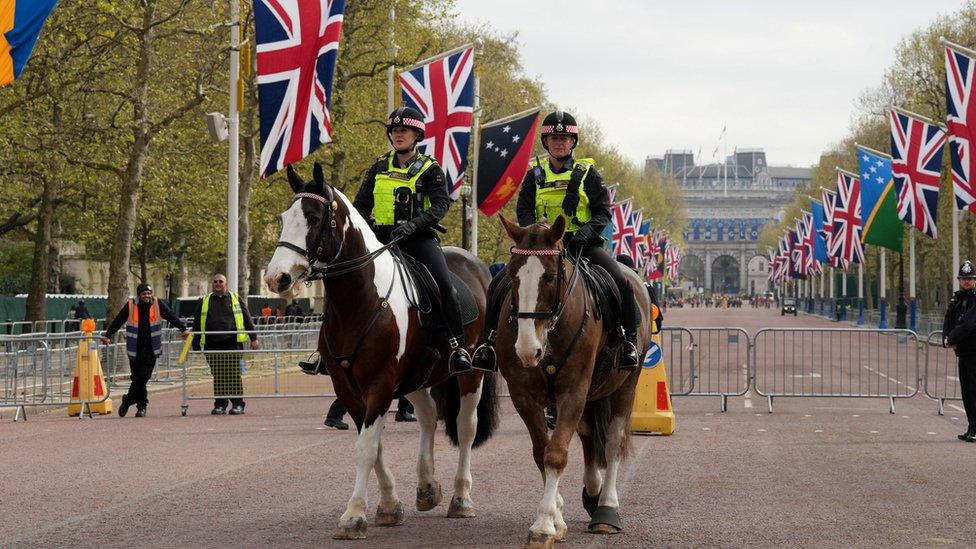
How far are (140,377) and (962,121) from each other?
1625cm

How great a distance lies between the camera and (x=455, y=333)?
32.2 feet

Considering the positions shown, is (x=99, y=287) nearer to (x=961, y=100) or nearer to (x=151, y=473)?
(x=961, y=100)

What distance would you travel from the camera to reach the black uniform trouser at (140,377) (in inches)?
789

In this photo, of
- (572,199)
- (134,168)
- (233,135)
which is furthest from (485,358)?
(134,168)

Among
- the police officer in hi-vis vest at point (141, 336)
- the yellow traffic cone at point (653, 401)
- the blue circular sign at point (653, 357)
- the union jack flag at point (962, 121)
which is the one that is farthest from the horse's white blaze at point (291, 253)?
the union jack flag at point (962, 121)

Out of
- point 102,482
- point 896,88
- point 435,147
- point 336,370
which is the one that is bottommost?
point 102,482

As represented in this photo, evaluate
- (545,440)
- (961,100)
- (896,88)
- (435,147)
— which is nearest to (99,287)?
(896,88)

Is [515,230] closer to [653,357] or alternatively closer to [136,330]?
[653,357]

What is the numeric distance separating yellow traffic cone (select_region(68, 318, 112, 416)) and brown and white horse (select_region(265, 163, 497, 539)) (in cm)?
1161

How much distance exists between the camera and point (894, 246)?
42.1 metres

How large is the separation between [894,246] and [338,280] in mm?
35616

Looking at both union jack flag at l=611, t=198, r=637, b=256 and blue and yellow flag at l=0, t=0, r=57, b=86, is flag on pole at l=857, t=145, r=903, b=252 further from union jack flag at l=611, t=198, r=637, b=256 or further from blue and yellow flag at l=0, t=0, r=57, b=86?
blue and yellow flag at l=0, t=0, r=57, b=86

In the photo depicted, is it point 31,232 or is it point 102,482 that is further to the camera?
point 31,232

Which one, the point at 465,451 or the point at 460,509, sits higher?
the point at 465,451
